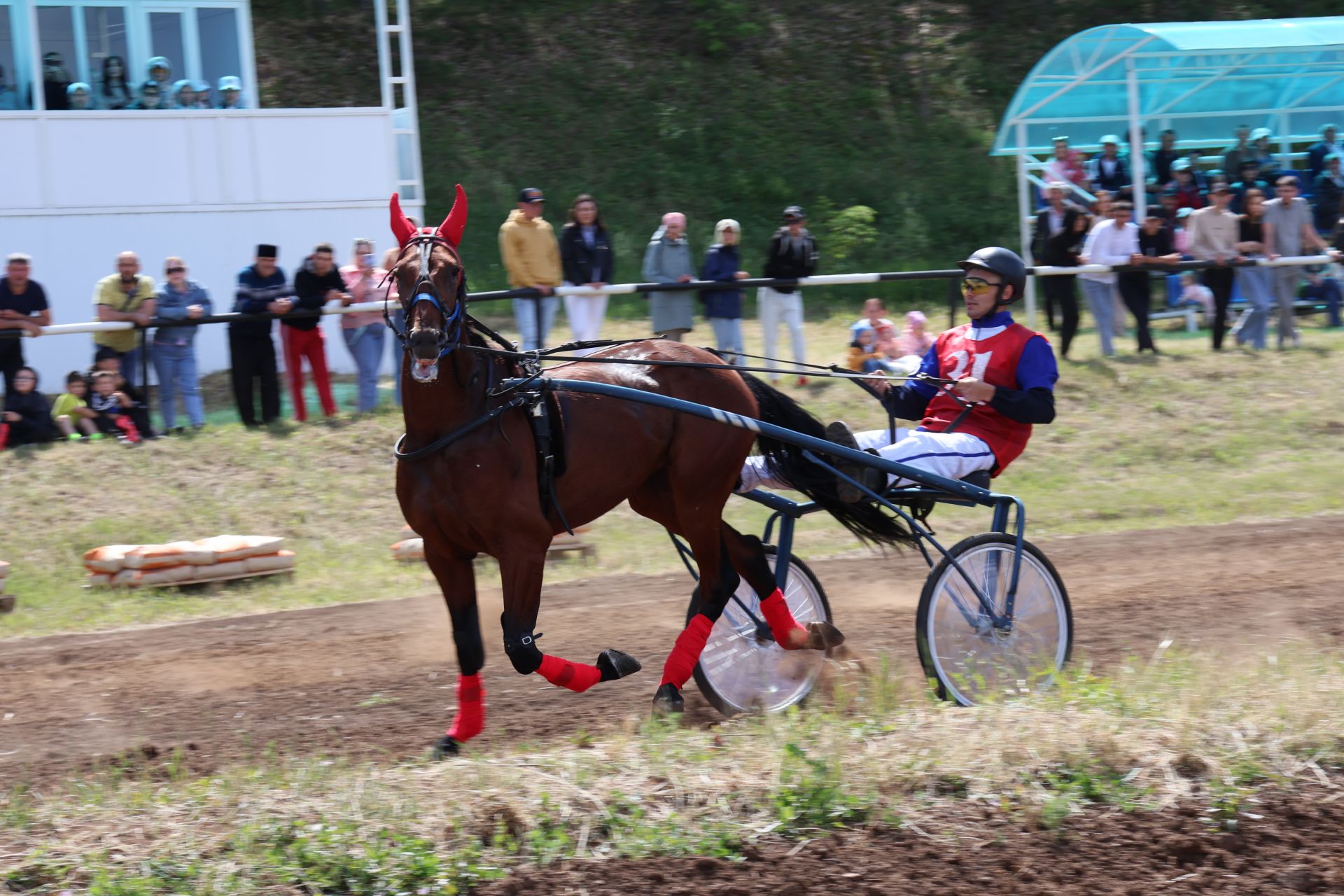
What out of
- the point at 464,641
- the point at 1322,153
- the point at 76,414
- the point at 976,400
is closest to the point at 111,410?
the point at 76,414

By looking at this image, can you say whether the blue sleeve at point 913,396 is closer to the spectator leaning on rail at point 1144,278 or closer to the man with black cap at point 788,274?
the man with black cap at point 788,274

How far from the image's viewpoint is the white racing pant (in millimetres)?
5797

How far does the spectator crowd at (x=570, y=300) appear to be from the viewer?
10.2 m

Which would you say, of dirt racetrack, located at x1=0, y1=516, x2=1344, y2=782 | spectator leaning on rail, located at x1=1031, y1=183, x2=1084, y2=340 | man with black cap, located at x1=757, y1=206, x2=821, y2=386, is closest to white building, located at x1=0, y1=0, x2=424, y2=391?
man with black cap, located at x1=757, y1=206, x2=821, y2=386

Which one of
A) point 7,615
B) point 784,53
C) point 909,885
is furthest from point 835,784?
point 784,53

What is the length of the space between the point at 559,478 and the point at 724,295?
6.31 metres

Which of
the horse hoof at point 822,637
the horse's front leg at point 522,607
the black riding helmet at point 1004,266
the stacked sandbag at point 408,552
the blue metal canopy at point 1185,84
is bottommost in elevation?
the stacked sandbag at point 408,552

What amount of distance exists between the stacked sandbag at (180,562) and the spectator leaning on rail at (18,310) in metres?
2.12

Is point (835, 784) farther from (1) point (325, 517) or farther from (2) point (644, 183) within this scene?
(2) point (644, 183)

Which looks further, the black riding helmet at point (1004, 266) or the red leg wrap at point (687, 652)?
the black riding helmet at point (1004, 266)

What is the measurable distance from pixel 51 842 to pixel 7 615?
14.7ft

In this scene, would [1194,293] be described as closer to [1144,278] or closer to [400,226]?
[1144,278]

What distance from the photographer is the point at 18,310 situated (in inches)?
397

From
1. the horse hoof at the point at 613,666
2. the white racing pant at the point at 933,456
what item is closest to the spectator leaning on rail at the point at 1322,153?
the white racing pant at the point at 933,456
